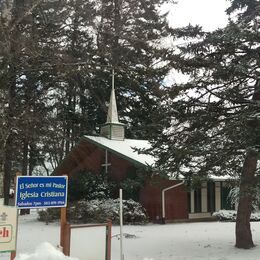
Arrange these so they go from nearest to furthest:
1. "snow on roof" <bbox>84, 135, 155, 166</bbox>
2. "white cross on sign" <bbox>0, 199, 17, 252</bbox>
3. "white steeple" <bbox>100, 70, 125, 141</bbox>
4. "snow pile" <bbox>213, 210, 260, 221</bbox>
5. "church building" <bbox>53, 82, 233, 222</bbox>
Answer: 1. "white cross on sign" <bbox>0, 199, 17, 252</bbox>
2. "church building" <bbox>53, 82, 233, 222</bbox>
3. "snow on roof" <bbox>84, 135, 155, 166</bbox>
4. "snow pile" <bbox>213, 210, 260, 221</bbox>
5. "white steeple" <bbox>100, 70, 125, 141</bbox>

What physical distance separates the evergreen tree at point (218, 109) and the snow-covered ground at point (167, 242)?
1.13 m

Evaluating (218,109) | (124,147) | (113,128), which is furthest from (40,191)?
(113,128)

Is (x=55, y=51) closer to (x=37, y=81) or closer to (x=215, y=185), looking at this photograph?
(x=37, y=81)

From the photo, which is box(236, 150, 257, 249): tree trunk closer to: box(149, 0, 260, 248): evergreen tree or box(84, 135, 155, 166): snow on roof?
box(149, 0, 260, 248): evergreen tree

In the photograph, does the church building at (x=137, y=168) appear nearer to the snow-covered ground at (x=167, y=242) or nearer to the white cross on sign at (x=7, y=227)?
the snow-covered ground at (x=167, y=242)

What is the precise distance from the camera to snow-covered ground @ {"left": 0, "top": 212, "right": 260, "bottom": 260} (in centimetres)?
1316

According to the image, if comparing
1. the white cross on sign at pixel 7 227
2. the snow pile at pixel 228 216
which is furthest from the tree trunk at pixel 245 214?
the snow pile at pixel 228 216

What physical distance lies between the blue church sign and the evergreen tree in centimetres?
431

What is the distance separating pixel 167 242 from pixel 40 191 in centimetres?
776

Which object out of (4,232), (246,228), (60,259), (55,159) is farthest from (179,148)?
(55,159)

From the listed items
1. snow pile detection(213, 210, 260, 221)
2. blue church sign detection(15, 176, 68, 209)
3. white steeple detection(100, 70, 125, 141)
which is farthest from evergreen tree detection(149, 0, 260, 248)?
white steeple detection(100, 70, 125, 141)

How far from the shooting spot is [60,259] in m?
7.27

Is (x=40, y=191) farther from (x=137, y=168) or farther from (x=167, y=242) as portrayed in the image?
(x=137, y=168)

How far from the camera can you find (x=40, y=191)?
9.50 metres
